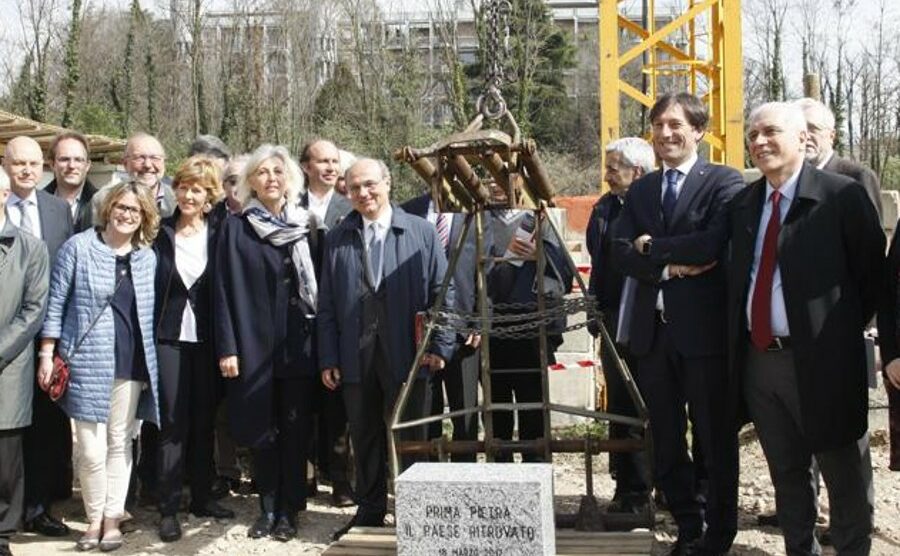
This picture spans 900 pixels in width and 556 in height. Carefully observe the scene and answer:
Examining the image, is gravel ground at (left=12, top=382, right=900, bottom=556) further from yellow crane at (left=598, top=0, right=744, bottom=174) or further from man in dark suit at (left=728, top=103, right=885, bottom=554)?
yellow crane at (left=598, top=0, right=744, bottom=174)

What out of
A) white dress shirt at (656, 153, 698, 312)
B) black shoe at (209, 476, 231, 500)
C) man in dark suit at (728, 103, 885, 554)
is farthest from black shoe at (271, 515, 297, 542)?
man in dark suit at (728, 103, 885, 554)

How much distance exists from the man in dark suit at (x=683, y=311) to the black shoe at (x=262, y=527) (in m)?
1.96

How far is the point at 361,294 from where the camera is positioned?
16.4 ft

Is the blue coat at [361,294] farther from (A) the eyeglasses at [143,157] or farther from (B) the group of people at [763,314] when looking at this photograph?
(A) the eyeglasses at [143,157]

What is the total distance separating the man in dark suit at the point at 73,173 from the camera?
219 inches

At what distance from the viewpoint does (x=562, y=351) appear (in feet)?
25.3

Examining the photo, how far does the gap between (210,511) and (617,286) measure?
2.44 meters

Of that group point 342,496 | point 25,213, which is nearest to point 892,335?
point 342,496

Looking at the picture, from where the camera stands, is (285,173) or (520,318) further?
(285,173)

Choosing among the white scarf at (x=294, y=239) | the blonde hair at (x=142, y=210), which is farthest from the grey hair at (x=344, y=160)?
the blonde hair at (x=142, y=210)

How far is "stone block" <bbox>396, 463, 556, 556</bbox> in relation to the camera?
12.5 ft

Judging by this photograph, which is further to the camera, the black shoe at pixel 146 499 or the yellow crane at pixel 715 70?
the yellow crane at pixel 715 70

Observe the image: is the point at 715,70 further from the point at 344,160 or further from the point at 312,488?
the point at 312,488

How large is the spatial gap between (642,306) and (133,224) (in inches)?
97.2
